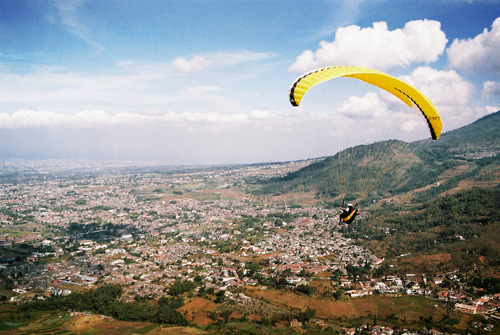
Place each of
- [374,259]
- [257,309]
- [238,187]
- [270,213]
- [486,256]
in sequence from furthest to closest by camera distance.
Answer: [238,187] < [270,213] < [374,259] < [486,256] < [257,309]

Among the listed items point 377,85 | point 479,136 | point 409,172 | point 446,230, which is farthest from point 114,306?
point 479,136

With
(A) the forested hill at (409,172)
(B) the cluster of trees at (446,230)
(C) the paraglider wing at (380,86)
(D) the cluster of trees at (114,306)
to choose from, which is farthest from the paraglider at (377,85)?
(A) the forested hill at (409,172)

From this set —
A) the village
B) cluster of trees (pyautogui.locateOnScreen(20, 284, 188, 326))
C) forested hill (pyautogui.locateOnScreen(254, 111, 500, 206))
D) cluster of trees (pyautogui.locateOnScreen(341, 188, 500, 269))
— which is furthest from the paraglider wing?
forested hill (pyautogui.locateOnScreen(254, 111, 500, 206))

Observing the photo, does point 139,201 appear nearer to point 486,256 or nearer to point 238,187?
point 238,187

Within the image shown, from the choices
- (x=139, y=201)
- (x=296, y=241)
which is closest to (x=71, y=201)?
(x=139, y=201)

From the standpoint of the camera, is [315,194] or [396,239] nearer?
[396,239]

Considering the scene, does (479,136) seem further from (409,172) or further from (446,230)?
(446,230)

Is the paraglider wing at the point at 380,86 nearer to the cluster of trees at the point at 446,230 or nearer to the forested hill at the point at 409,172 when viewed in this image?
the cluster of trees at the point at 446,230
